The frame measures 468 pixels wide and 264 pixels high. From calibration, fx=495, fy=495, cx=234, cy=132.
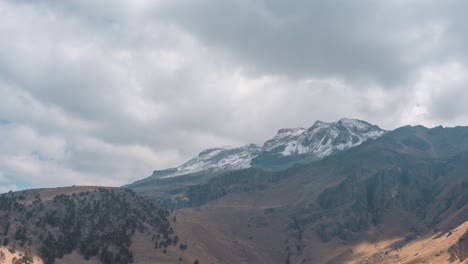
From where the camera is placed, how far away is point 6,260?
192875 mm

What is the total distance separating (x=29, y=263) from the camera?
196 m

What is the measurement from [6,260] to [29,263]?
8571mm
